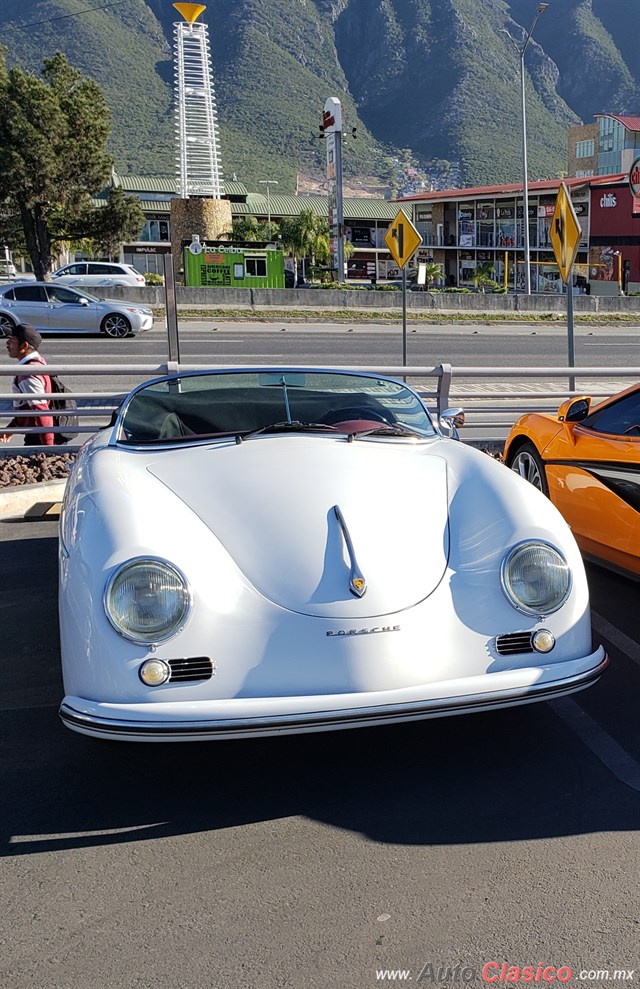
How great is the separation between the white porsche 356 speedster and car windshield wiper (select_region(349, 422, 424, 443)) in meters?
0.29

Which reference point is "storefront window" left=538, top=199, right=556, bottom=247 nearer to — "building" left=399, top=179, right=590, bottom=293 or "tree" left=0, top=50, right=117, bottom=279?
"building" left=399, top=179, right=590, bottom=293

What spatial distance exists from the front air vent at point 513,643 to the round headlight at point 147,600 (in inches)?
43.8

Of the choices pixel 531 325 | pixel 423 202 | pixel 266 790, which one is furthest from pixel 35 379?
pixel 423 202

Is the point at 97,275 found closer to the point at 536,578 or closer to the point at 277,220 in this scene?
the point at 536,578

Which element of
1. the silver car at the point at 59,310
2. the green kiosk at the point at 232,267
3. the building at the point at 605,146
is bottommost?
the silver car at the point at 59,310

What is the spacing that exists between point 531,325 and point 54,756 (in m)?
29.3

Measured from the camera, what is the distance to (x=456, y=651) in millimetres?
3324

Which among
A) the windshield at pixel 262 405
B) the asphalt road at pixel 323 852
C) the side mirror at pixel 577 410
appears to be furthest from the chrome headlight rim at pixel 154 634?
the side mirror at pixel 577 410

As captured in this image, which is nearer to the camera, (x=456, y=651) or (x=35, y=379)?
(x=456, y=651)

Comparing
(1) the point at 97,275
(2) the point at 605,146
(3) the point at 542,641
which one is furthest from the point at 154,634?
(2) the point at 605,146

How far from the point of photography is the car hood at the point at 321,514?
134 inches

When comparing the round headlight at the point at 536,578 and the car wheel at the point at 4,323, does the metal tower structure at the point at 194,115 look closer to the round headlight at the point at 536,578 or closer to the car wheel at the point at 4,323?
the car wheel at the point at 4,323

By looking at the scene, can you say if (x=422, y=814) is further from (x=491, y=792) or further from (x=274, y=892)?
(x=274, y=892)

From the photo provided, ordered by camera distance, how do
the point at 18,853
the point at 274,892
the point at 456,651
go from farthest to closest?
the point at 456,651, the point at 18,853, the point at 274,892
